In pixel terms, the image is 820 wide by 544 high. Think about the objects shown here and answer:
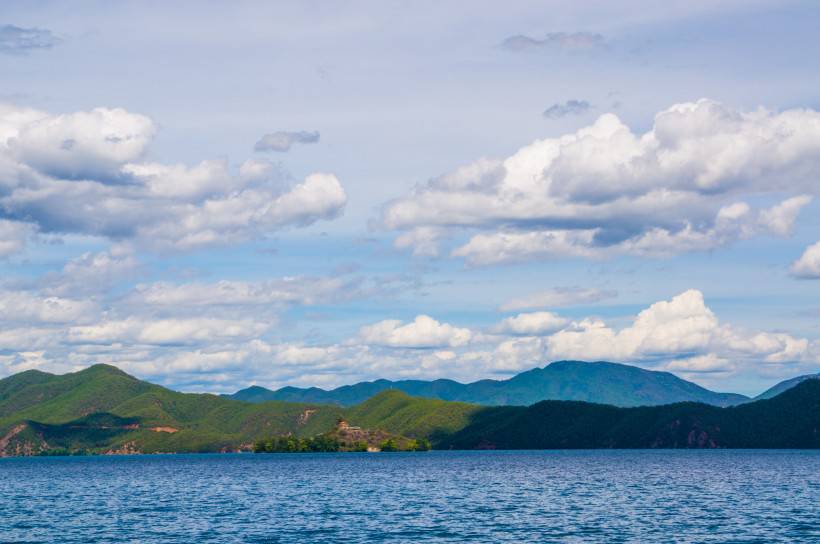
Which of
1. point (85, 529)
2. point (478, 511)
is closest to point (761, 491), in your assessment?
point (478, 511)

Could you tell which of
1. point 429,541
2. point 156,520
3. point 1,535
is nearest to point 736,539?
→ point 429,541

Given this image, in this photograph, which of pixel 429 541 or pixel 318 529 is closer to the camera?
pixel 429 541

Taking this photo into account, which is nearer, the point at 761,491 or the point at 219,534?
the point at 219,534

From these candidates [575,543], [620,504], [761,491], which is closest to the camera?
[575,543]

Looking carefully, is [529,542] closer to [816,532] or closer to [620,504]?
[816,532]

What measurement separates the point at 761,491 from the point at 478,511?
76.0 metres

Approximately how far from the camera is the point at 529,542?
11562 cm

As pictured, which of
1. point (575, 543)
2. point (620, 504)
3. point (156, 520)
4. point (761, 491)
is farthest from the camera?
point (761, 491)

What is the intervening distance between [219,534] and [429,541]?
1197 inches

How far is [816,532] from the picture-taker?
124 m

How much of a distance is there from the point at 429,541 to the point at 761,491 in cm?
10889

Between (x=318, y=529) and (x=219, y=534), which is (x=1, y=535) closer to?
(x=219, y=534)

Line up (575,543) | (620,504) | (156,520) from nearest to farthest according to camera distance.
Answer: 1. (575,543)
2. (156,520)
3. (620,504)

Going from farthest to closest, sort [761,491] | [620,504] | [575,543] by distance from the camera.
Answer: [761,491], [620,504], [575,543]
